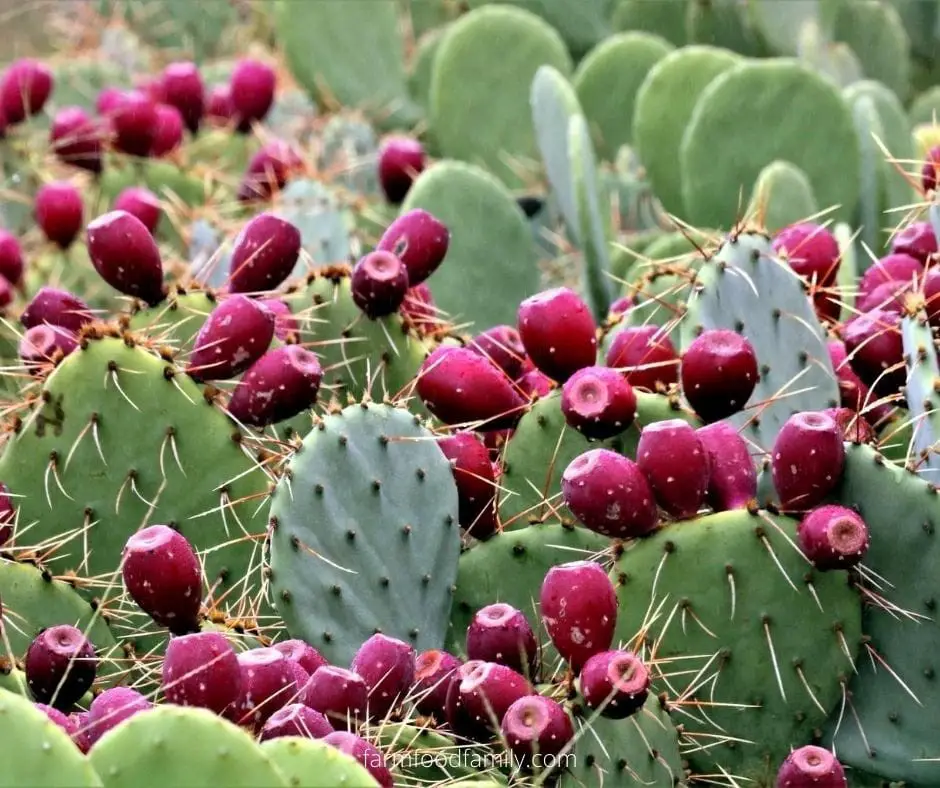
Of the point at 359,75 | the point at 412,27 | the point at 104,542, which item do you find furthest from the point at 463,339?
the point at 412,27

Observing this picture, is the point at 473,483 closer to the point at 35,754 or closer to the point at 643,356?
the point at 643,356

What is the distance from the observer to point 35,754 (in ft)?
4.44

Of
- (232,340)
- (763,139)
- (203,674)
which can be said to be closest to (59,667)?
(203,674)

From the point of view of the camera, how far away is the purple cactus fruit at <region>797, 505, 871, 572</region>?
1.86 metres

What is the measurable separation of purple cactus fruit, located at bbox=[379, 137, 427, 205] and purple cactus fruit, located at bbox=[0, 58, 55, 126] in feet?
2.95

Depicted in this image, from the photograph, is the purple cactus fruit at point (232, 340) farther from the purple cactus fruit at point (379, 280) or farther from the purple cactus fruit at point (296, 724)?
the purple cactus fruit at point (296, 724)

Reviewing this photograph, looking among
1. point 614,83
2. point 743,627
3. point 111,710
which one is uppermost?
point 111,710

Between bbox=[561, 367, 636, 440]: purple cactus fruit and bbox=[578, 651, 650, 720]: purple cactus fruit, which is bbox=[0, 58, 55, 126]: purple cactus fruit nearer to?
bbox=[561, 367, 636, 440]: purple cactus fruit

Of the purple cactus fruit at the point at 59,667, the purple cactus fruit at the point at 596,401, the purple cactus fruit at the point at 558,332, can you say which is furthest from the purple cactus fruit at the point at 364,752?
the purple cactus fruit at the point at 558,332

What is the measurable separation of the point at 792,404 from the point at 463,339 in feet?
1.66

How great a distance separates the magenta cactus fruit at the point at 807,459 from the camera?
74.6 inches

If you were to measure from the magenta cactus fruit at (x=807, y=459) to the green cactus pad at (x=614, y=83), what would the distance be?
2.50 meters

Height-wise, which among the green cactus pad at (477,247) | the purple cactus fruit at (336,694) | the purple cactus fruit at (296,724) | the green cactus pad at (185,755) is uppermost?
the green cactus pad at (185,755)

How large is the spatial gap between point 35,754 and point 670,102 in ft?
9.09
